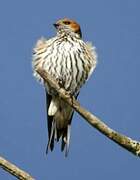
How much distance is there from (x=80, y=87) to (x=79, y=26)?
843 mm

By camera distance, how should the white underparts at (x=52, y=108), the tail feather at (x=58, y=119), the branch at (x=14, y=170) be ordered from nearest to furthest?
the branch at (x=14, y=170) → the tail feather at (x=58, y=119) → the white underparts at (x=52, y=108)

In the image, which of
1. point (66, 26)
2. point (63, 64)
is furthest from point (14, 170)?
point (66, 26)

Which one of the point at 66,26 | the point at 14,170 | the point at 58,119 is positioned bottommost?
the point at 14,170

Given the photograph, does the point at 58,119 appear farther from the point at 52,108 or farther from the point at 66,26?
the point at 66,26

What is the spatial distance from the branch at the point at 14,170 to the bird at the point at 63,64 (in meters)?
3.45

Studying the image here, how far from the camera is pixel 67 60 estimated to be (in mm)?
6984

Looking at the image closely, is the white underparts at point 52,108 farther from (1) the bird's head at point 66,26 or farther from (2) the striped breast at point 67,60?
(1) the bird's head at point 66,26

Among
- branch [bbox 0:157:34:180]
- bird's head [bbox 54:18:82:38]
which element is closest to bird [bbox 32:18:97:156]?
bird's head [bbox 54:18:82:38]

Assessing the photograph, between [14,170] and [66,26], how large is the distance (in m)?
4.38

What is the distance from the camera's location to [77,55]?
710cm

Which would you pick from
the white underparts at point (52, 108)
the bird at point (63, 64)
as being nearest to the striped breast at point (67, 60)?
the bird at point (63, 64)

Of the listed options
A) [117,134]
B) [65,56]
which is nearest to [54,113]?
[65,56]

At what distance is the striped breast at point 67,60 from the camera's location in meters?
6.97

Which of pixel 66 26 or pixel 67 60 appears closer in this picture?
pixel 67 60
